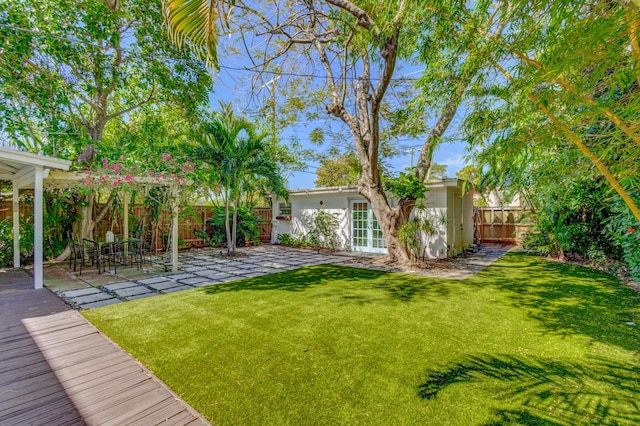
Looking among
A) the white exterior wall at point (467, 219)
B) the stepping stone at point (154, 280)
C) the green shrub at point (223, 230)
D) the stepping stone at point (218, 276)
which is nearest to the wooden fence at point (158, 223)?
the green shrub at point (223, 230)

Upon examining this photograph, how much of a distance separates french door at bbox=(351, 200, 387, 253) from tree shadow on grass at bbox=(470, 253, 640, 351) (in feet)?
13.0

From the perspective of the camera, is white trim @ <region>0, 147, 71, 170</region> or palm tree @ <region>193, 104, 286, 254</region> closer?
white trim @ <region>0, 147, 71, 170</region>

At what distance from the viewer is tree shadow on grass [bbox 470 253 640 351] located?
145 inches

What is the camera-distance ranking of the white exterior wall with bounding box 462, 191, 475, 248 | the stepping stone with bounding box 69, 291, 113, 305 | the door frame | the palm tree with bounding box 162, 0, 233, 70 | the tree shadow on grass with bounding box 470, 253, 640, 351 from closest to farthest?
the palm tree with bounding box 162, 0, 233, 70 → the tree shadow on grass with bounding box 470, 253, 640, 351 → the stepping stone with bounding box 69, 291, 113, 305 → the door frame → the white exterior wall with bounding box 462, 191, 475, 248

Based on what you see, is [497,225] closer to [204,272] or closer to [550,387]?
[550,387]

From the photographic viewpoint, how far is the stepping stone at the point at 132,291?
516 cm

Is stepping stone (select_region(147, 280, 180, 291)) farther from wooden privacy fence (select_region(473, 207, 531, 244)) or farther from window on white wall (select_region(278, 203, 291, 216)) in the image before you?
wooden privacy fence (select_region(473, 207, 531, 244))

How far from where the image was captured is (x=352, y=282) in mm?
6219

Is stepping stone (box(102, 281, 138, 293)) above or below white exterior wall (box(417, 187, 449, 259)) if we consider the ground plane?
below

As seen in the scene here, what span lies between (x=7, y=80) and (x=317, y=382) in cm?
934

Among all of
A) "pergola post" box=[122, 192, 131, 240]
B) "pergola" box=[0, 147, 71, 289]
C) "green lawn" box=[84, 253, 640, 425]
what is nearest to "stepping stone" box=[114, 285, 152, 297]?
"green lawn" box=[84, 253, 640, 425]

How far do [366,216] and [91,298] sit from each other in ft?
28.1

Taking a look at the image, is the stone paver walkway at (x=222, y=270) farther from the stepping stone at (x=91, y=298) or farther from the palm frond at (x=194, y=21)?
the palm frond at (x=194, y=21)

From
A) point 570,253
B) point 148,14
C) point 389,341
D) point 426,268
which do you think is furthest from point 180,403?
point 570,253
